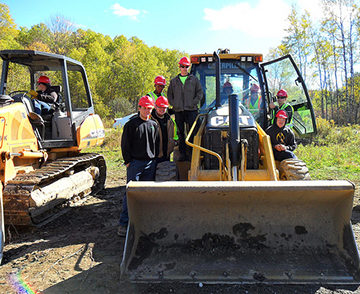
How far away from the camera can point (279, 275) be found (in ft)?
9.58

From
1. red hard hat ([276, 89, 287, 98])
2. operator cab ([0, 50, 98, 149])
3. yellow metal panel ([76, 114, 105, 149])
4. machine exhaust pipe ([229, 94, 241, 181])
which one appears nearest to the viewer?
machine exhaust pipe ([229, 94, 241, 181])

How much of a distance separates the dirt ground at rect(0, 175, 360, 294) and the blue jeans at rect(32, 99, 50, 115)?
6.26ft

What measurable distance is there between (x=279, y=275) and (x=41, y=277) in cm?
252

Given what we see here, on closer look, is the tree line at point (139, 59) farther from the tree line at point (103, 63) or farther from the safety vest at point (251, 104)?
Answer: the safety vest at point (251, 104)

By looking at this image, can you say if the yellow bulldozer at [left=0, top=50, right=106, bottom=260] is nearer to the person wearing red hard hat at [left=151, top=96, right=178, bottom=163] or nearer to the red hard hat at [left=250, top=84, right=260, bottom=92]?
the person wearing red hard hat at [left=151, top=96, right=178, bottom=163]

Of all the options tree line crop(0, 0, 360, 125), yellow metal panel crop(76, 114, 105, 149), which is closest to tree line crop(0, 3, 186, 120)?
tree line crop(0, 0, 360, 125)

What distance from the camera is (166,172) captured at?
15.1 feet

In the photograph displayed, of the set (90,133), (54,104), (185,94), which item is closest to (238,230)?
(185,94)

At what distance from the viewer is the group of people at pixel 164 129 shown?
4.54m

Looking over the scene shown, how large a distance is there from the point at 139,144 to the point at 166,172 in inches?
23.0

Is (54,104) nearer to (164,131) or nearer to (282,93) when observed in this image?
(164,131)

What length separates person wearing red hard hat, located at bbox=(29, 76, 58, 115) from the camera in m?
5.50

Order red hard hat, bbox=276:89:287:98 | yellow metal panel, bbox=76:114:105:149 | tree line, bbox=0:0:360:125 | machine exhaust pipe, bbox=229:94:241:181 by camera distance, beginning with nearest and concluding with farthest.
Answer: machine exhaust pipe, bbox=229:94:241:181 → yellow metal panel, bbox=76:114:105:149 → red hard hat, bbox=276:89:287:98 → tree line, bbox=0:0:360:125

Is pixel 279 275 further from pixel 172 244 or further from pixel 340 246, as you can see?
pixel 172 244
